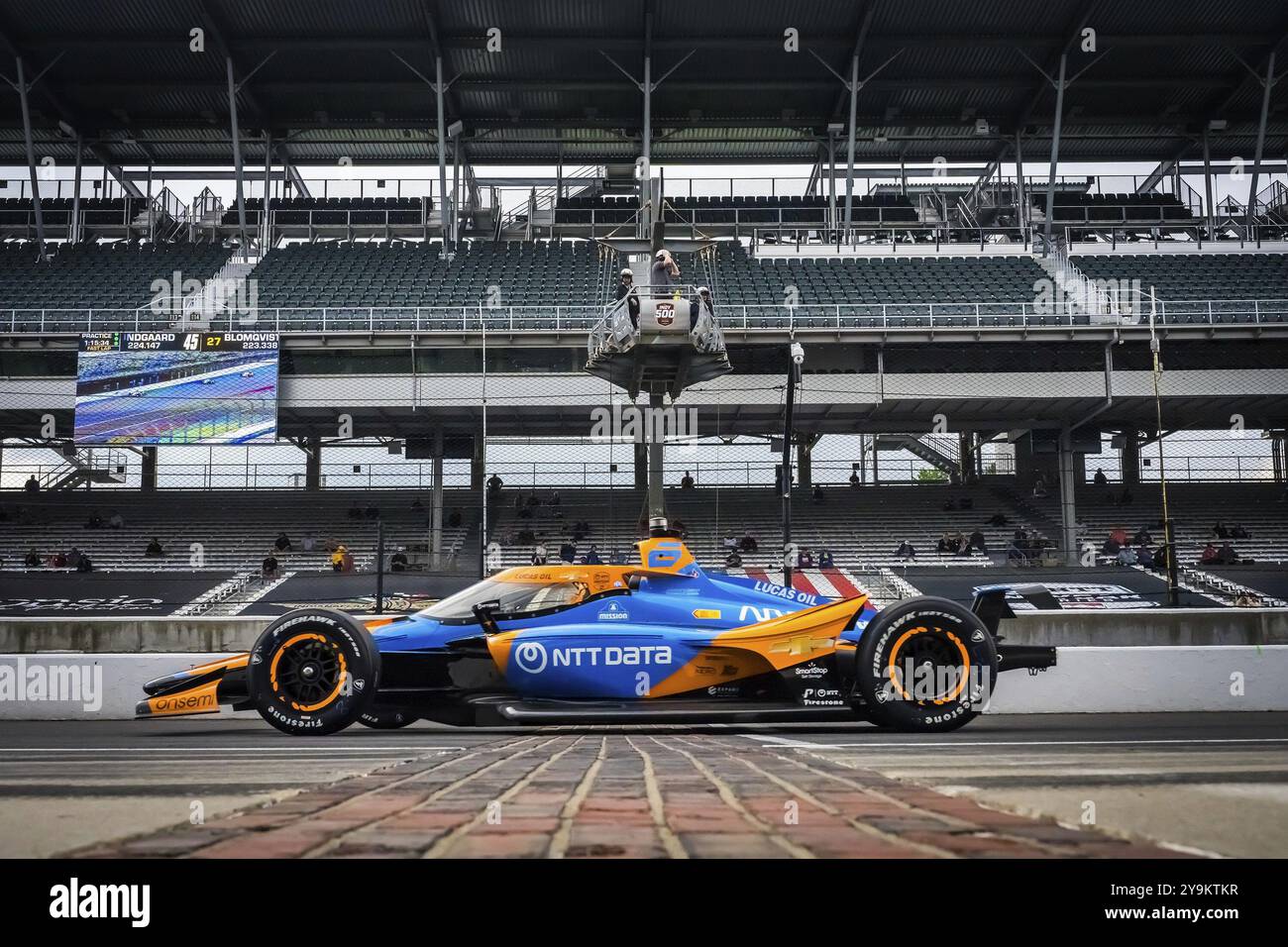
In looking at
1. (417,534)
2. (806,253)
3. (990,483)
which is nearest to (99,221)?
(417,534)

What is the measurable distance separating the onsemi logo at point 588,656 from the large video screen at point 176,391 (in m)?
18.4

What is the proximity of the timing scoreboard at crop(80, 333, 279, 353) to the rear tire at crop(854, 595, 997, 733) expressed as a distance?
67.7ft

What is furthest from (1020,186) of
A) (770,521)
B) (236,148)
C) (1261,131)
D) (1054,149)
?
(236,148)

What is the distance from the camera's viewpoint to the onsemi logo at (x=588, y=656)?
718 centimetres

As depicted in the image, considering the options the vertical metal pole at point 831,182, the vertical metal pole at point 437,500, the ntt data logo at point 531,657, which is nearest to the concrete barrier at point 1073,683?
the ntt data logo at point 531,657

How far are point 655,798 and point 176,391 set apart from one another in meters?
23.3

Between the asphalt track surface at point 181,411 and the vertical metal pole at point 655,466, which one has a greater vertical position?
the asphalt track surface at point 181,411

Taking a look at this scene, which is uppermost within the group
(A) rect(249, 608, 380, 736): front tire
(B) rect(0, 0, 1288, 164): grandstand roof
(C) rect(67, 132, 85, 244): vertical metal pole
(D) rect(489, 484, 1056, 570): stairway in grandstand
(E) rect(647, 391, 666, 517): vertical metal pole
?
(B) rect(0, 0, 1288, 164): grandstand roof

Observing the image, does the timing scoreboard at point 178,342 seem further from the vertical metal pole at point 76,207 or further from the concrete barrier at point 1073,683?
the concrete barrier at point 1073,683

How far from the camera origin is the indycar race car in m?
6.67

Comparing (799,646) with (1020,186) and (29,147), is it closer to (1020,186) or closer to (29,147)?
(1020,186)

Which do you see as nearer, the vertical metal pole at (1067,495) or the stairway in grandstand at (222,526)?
the stairway in grandstand at (222,526)

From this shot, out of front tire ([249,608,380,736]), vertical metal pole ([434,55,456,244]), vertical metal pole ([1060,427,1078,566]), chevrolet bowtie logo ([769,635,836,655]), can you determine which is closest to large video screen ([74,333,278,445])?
vertical metal pole ([434,55,456,244])
